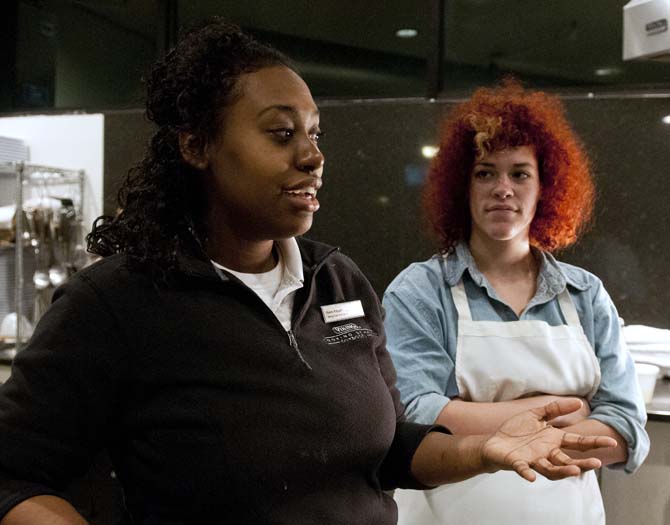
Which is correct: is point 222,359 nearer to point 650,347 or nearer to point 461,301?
point 461,301

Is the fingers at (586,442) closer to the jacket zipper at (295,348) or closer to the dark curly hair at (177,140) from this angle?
the jacket zipper at (295,348)

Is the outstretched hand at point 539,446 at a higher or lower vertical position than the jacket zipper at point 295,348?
lower

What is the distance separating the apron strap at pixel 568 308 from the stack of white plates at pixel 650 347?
697mm

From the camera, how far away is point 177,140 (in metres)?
1.05

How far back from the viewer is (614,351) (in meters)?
1.60

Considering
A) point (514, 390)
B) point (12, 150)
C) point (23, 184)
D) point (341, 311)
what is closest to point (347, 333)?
point (341, 311)

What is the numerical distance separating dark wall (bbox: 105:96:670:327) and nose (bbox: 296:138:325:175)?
187cm

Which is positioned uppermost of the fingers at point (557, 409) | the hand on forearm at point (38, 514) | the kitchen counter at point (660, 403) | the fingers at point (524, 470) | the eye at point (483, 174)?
the eye at point (483, 174)

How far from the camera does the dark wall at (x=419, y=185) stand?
2.58 meters

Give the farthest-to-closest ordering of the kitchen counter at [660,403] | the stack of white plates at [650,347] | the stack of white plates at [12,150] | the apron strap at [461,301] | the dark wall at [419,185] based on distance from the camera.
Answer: the stack of white plates at [12,150]
the dark wall at [419,185]
the stack of white plates at [650,347]
the kitchen counter at [660,403]
the apron strap at [461,301]

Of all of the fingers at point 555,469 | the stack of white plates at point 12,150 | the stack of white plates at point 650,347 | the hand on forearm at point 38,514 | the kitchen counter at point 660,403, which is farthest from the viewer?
the stack of white plates at point 12,150

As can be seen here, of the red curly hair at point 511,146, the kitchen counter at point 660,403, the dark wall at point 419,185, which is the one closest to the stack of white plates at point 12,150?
the dark wall at point 419,185

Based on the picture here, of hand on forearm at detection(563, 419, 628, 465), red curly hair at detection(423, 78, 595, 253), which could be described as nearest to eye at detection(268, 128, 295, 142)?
red curly hair at detection(423, 78, 595, 253)

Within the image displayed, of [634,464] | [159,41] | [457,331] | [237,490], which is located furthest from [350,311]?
[159,41]
